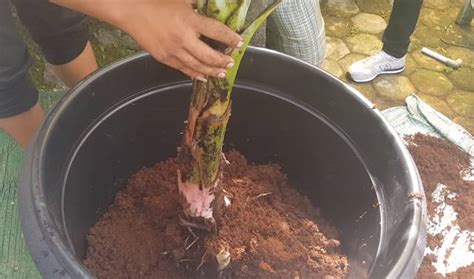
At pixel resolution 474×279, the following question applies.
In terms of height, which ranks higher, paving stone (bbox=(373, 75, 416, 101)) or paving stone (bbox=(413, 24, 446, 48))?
paving stone (bbox=(413, 24, 446, 48))

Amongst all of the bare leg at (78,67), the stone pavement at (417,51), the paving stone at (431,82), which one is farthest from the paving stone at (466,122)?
the bare leg at (78,67)

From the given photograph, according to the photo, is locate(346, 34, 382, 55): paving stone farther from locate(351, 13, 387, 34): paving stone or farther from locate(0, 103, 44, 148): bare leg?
locate(0, 103, 44, 148): bare leg

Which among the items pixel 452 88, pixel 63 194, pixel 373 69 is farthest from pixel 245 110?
pixel 452 88

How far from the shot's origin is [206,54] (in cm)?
74

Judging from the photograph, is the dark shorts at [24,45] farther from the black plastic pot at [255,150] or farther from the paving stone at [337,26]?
the paving stone at [337,26]

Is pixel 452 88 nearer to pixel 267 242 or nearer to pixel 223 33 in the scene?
pixel 267 242

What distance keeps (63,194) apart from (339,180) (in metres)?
0.54

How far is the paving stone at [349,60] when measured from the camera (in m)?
1.96

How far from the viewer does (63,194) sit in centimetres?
98

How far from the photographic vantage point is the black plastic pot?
883 mm

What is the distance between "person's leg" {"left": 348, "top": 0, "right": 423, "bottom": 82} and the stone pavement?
0.03m

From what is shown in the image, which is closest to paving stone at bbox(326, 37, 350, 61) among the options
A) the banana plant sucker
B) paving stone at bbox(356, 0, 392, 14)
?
paving stone at bbox(356, 0, 392, 14)

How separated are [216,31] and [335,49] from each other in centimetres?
135

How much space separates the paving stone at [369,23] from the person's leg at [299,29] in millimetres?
695
